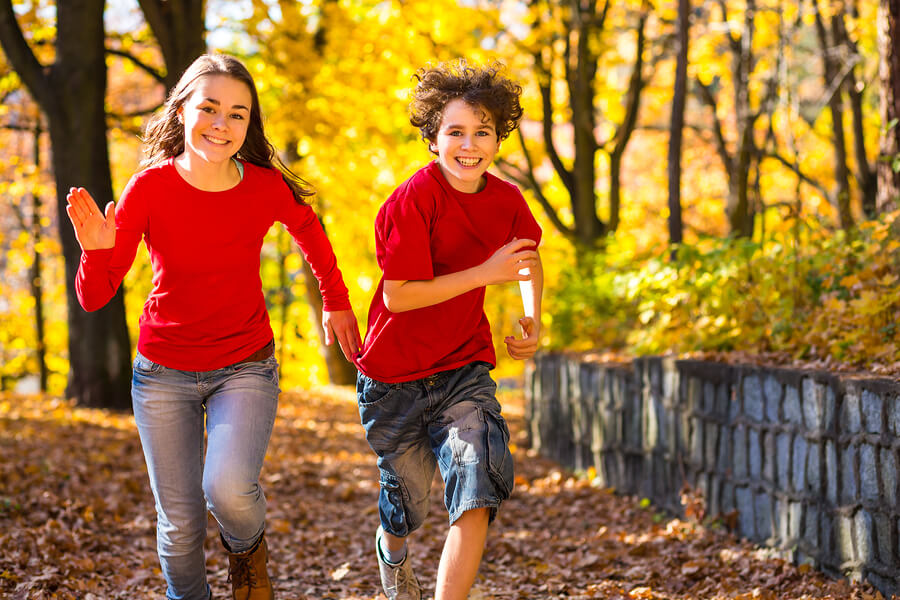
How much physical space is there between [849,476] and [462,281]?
2.21m

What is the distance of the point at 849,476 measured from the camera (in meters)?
4.30

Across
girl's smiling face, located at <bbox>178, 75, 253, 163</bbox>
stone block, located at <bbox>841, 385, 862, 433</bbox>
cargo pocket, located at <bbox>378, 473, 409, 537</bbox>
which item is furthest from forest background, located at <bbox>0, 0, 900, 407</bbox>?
girl's smiling face, located at <bbox>178, 75, 253, 163</bbox>

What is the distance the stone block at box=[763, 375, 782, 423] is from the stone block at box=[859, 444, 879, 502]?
809 mm

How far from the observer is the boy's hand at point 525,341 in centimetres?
334

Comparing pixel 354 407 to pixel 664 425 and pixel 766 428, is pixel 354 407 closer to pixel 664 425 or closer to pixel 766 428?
pixel 664 425

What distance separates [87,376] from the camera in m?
10.6

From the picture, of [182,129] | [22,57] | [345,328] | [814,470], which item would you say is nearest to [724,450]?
[814,470]

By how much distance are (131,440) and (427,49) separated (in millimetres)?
6442

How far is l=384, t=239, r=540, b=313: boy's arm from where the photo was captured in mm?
3131

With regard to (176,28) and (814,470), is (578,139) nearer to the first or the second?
(176,28)

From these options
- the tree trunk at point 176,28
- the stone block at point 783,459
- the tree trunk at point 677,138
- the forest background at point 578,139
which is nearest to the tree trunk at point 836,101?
the forest background at point 578,139

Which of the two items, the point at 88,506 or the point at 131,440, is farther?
the point at 131,440

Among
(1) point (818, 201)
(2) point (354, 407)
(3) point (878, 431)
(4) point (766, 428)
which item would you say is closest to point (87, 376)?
(2) point (354, 407)

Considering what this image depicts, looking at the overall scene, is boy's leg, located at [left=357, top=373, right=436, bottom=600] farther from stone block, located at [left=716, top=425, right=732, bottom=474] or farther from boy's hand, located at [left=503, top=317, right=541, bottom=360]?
stone block, located at [left=716, top=425, right=732, bottom=474]
